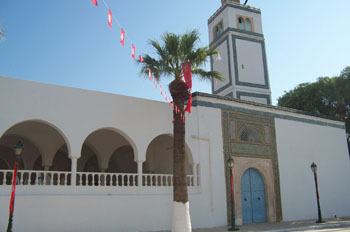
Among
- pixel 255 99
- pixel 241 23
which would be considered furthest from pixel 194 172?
pixel 241 23

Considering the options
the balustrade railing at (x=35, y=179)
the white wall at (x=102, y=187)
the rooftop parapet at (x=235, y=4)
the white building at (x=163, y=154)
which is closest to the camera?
the balustrade railing at (x=35, y=179)

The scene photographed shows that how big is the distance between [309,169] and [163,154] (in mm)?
7212

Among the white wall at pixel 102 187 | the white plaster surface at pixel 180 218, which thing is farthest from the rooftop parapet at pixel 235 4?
the white plaster surface at pixel 180 218

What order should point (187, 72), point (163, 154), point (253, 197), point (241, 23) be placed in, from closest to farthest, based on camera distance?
1. point (187, 72)
2. point (253, 197)
3. point (163, 154)
4. point (241, 23)

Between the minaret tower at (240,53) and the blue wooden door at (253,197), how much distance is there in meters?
4.87

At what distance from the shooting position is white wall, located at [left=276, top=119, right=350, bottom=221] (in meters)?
16.5

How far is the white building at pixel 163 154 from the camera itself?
1046 centimetres

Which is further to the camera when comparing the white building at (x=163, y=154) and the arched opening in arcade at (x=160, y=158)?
the arched opening in arcade at (x=160, y=158)

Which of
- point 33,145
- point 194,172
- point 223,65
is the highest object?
point 223,65

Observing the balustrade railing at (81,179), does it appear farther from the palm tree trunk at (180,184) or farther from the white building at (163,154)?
the palm tree trunk at (180,184)

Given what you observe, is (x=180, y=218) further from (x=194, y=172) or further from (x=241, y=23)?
(x=241, y=23)

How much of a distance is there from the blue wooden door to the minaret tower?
192 inches

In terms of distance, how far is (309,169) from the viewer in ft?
57.4

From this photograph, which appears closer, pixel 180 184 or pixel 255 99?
pixel 180 184
